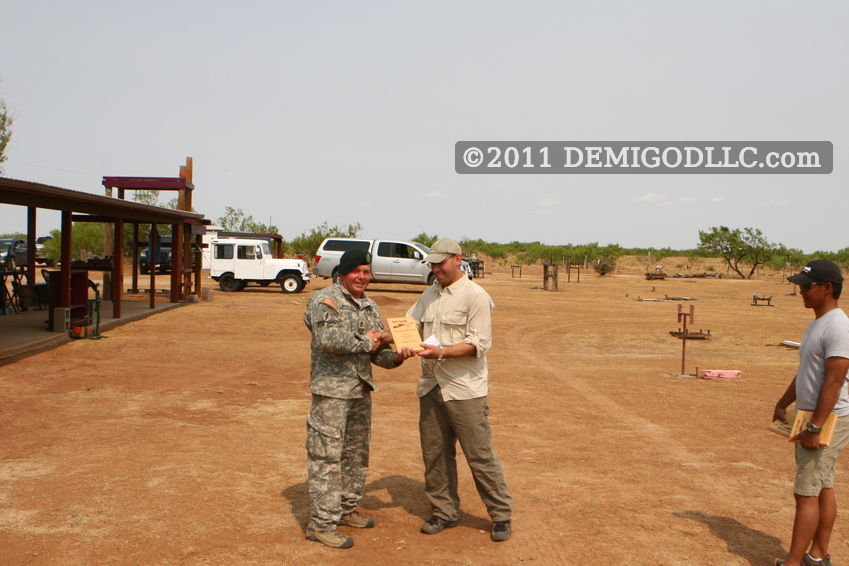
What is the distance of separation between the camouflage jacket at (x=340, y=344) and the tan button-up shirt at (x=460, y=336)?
30cm

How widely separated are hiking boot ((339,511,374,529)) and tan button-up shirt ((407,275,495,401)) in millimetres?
925

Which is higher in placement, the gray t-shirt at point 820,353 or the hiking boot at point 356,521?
the gray t-shirt at point 820,353

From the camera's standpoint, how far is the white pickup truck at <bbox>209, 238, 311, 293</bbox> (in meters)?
28.0

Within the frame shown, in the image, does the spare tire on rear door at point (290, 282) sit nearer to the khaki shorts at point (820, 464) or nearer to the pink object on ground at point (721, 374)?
the pink object on ground at point (721, 374)

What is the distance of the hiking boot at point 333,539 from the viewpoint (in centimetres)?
442

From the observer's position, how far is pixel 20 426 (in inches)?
290

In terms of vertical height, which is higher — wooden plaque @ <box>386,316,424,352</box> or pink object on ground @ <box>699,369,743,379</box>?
wooden plaque @ <box>386,316,424,352</box>

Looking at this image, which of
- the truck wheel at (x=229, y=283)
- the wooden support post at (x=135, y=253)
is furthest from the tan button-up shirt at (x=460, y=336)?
the truck wheel at (x=229, y=283)

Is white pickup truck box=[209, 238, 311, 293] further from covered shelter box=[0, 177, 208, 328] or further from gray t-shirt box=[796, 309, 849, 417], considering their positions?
gray t-shirt box=[796, 309, 849, 417]

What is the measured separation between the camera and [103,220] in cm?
1827

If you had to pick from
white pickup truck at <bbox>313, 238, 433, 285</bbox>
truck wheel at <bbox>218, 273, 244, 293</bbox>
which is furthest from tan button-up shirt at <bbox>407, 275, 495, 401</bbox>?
truck wheel at <bbox>218, 273, 244, 293</bbox>

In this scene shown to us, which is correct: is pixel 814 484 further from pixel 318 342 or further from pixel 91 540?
pixel 91 540

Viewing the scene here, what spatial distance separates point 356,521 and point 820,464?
2.71m

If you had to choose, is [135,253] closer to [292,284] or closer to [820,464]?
[292,284]
